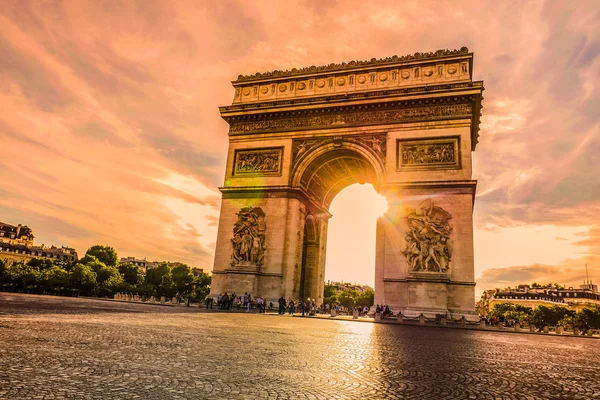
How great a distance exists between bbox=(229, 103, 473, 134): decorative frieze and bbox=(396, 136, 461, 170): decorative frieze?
1306 mm

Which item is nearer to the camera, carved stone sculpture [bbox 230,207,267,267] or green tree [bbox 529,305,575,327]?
carved stone sculpture [bbox 230,207,267,267]

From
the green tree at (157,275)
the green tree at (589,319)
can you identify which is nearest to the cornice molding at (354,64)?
the green tree at (157,275)

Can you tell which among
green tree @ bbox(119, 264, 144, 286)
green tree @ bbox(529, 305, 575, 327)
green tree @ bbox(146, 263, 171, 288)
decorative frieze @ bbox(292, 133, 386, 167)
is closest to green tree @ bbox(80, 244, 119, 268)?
green tree @ bbox(119, 264, 144, 286)

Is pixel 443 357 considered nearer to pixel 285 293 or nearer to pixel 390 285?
pixel 390 285

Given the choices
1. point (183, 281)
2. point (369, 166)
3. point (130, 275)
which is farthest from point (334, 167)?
point (130, 275)

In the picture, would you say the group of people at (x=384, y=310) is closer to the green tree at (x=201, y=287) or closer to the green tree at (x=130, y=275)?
the green tree at (x=201, y=287)

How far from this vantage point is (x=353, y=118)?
23844 millimetres

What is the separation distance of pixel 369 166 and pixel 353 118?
3148mm

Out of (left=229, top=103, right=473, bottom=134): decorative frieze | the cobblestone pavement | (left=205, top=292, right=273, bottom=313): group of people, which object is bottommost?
the cobblestone pavement

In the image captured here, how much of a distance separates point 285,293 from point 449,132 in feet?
40.8

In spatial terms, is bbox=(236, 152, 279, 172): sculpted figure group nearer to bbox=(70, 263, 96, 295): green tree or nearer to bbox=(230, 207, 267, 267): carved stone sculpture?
bbox=(230, 207, 267, 267): carved stone sculpture

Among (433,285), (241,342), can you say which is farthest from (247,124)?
(241,342)

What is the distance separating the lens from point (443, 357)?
6.41m

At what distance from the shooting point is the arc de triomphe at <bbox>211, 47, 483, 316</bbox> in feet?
65.7
